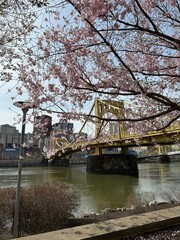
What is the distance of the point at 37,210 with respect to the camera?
504 centimetres

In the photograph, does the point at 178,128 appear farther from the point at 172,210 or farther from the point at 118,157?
the point at 118,157

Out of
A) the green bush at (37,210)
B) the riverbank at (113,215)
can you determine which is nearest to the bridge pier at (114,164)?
the riverbank at (113,215)

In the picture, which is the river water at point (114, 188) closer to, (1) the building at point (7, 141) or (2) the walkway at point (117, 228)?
(2) the walkway at point (117, 228)

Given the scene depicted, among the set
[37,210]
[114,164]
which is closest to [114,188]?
[37,210]

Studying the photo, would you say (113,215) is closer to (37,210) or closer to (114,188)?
(37,210)

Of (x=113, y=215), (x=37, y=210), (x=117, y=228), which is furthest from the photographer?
(x=113, y=215)

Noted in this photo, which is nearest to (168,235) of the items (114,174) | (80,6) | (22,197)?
(80,6)

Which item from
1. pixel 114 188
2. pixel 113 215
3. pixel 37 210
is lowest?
pixel 114 188

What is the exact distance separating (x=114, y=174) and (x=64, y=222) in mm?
28147

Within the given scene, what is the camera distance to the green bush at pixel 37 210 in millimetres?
4906

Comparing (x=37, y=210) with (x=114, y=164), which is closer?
(x=37, y=210)

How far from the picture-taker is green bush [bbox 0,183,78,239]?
4906 millimetres

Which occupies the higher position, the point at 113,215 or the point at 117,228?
the point at 117,228

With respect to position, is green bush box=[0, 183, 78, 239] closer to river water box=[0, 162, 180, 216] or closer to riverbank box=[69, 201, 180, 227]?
riverbank box=[69, 201, 180, 227]
